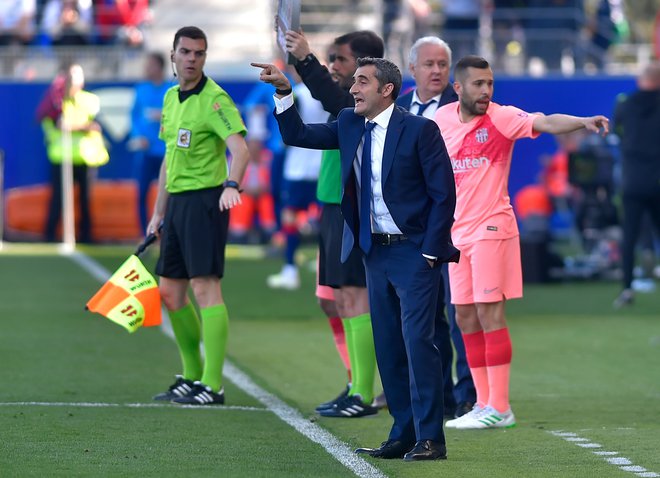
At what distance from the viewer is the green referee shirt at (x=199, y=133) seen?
896cm

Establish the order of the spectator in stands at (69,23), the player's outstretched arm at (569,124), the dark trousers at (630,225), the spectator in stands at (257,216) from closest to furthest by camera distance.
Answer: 1. the player's outstretched arm at (569,124)
2. the dark trousers at (630,225)
3. the spectator in stands at (257,216)
4. the spectator in stands at (69,23)

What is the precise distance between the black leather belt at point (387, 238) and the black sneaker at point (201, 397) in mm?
2140

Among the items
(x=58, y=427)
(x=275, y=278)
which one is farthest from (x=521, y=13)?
(x=58, y=427)

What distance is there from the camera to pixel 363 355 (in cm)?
893

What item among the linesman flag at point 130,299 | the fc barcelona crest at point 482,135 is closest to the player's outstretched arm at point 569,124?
the fc barcelona crest at point 482,135

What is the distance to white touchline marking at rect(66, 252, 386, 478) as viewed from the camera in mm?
6930

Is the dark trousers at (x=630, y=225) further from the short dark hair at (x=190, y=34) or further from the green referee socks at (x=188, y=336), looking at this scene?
the short dark hair at (x=190, y=34)

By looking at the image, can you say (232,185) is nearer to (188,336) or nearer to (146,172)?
(188,336)

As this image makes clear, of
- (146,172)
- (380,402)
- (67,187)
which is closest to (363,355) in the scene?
(380,402)

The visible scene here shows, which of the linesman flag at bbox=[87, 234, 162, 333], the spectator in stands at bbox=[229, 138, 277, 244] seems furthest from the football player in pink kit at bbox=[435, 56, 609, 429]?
the spectator in stands at bbox=[229, 138, 277, 244]

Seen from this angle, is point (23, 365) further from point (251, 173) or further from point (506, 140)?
point (251, 173)

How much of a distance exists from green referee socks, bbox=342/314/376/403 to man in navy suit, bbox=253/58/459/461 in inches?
60.5

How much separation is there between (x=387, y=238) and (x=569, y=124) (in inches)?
48.6

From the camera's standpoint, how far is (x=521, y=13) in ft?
85.9
